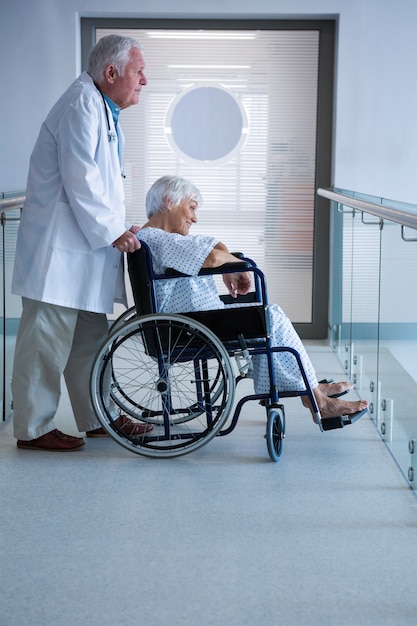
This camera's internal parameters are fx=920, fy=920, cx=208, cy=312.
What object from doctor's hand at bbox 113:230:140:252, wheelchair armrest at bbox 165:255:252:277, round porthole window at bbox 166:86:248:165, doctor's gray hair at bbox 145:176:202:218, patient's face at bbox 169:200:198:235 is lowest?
wheelchair armrest at bbox 165:255:252:277

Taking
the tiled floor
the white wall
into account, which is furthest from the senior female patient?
the white wall

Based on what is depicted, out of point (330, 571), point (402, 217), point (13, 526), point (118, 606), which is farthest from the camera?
point (402, 217)

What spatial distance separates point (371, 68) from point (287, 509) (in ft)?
10.8

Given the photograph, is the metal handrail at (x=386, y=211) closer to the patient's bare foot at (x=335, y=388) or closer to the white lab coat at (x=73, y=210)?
the patient's bare foot at (x=335, y=388)

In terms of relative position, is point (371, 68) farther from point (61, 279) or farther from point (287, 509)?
point (287, 509)

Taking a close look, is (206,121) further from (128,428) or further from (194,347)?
(194,347)

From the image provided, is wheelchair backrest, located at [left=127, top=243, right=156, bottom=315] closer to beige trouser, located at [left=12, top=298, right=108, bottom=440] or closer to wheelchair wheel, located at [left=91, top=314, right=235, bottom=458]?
wheelchair wheel, located at [left=91, top=314, right=235, bottom=458]

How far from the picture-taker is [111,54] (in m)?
3.14

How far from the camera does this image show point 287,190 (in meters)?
5.51

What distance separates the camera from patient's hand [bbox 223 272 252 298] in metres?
3.30

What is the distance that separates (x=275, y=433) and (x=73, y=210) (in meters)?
1.02

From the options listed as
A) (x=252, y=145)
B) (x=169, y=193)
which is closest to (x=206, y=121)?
(x=252, y=145)

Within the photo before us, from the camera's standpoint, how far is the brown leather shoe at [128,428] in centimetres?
338

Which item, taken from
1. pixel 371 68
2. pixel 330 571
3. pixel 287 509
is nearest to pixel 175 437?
pixel 287 509
